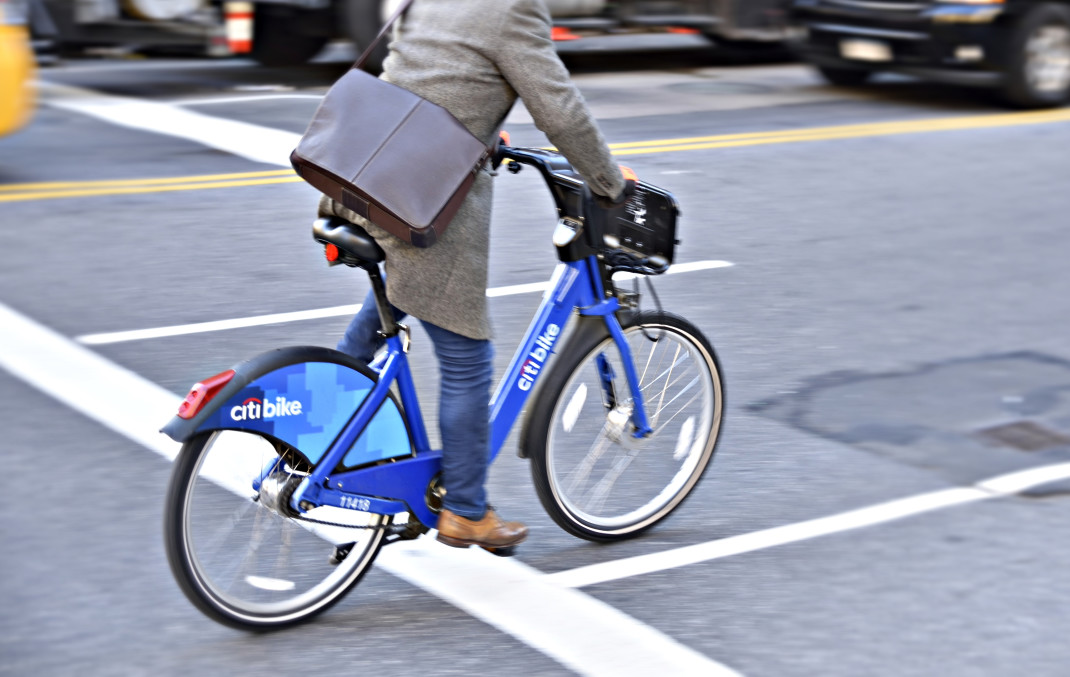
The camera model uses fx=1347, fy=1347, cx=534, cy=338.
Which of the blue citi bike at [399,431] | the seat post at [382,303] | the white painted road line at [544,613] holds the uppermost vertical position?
the seat post at [382,303]

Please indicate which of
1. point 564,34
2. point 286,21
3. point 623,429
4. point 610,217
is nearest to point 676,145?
point 564,34

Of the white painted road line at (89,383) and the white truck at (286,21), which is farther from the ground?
the white truck at (286,21)

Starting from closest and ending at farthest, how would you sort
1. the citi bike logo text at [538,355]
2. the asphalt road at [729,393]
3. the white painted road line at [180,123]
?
the asphalt road at [729,393], the citi bike logo text at [538,355], the white painted road line at [180,123]

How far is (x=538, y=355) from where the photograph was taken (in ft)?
13.2

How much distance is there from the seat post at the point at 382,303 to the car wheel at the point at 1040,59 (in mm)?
9615

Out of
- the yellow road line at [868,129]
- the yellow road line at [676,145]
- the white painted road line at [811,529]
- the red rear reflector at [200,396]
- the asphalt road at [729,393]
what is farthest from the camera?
the yellow road line at [868,129]

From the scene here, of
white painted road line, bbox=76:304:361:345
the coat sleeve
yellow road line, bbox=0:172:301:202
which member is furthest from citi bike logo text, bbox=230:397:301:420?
yellow road line, bbox=0:172:301:202

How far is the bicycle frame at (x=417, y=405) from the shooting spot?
12.0ft

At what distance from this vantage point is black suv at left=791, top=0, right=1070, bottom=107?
11.7 m

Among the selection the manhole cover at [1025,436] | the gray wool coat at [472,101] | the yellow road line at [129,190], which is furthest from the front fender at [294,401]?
the yellow road line at [129,190]

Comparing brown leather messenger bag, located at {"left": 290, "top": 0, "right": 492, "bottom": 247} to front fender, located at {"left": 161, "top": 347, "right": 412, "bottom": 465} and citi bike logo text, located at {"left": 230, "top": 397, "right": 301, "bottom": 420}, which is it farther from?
citi bike logo text, located at {"left": 230, "top": 397, "right": 301, "bottom": 420}

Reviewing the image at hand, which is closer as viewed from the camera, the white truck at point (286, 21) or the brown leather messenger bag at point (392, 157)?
the brown leather messenger bag at point (392, 157)

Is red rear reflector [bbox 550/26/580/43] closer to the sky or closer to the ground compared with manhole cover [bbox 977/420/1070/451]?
closer to the sky

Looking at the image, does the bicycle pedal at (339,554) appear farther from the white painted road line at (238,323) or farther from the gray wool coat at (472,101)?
the white painted road line at (238,323)
